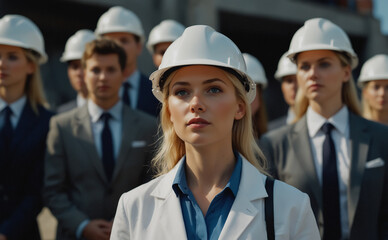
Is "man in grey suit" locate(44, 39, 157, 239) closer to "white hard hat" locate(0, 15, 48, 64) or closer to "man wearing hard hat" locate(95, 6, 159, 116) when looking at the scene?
"man wearing hard hat" locate(95, 6, 159, 116)

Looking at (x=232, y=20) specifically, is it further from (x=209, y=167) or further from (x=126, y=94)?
(x=209, y=167)

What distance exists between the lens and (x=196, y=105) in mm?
2402

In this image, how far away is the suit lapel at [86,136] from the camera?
12.9ft

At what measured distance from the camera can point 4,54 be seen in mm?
4383

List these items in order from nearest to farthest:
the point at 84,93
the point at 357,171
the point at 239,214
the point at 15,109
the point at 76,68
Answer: the point at 239,214 < the point at 357,171 < the point at 15,109 < the point at 84,93 < the point at 76,68

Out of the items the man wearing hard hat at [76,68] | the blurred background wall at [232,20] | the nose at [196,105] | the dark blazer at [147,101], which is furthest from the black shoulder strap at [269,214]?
the blurred background wall at [232,20]

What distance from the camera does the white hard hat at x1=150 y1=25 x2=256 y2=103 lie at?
247 cm

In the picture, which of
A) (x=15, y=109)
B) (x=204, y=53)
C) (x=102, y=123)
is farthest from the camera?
(x=15, y=109)

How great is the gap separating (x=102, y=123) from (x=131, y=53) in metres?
1.83

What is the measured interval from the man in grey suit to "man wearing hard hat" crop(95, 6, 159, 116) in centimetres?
62

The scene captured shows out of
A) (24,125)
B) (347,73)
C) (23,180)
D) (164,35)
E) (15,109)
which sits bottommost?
(23,180)

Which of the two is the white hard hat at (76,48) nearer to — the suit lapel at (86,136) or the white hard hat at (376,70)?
the suit lapel at (86,136)

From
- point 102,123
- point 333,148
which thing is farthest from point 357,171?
point 102,123

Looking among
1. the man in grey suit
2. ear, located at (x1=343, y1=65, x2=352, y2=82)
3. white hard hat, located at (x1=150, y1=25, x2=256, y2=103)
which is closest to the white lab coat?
white hard hat, located at (x1=150, y1=25, x2=256, y2=103)
